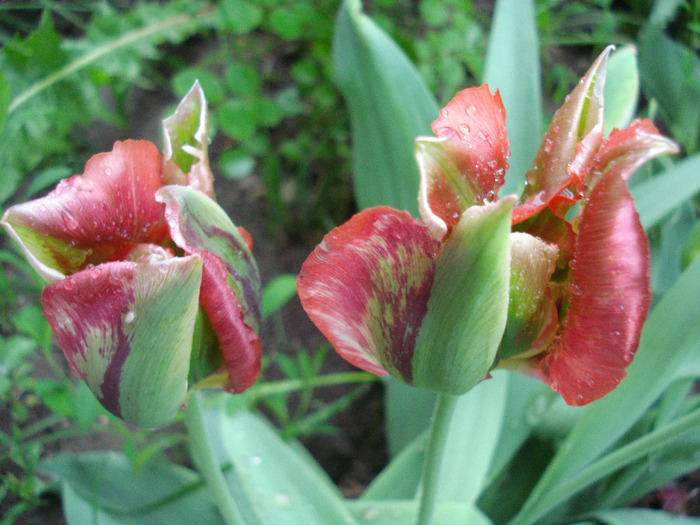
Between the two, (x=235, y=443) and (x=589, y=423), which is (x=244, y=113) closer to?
(x=235, y=443)

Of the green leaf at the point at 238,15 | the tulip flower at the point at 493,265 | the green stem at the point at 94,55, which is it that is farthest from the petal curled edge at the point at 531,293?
the green leaf at the point at 238,15

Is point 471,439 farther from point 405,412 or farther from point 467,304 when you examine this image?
point 467,304

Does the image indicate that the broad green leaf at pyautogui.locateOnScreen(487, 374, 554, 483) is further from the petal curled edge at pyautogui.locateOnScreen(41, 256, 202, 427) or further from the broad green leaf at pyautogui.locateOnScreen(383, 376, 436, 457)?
the petal curled edge at pyautogui.locateOnScreen(41, 256, 202, 427)

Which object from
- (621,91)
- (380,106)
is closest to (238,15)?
(380,106)

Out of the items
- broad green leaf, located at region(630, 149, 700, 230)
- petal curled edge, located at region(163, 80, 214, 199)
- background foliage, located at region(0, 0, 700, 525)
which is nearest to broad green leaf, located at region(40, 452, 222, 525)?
background foliage, located at region(0, 0, 700, 525)

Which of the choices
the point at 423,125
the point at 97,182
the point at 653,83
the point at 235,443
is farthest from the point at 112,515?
the point at 653,83

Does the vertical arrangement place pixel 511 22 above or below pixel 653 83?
above
